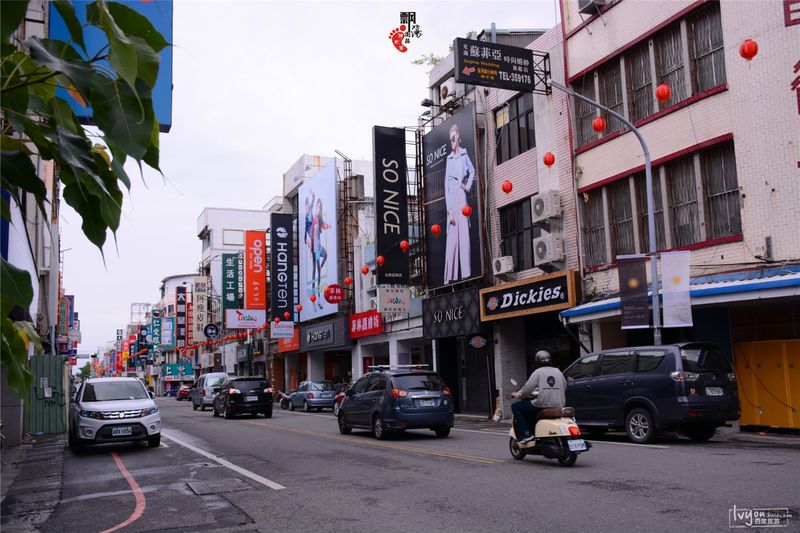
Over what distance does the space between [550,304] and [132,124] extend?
69.3 feet

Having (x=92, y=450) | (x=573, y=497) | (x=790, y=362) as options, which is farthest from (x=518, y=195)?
(x=573, y=497)

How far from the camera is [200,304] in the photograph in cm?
8081

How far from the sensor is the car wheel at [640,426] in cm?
1432

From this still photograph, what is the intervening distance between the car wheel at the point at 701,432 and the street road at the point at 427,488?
34cm

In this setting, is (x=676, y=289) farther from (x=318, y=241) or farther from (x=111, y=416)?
(x=318, y=241)

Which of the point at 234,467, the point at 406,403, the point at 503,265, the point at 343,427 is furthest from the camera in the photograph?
the point at 503,265

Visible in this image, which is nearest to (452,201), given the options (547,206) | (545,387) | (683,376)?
(547,206)

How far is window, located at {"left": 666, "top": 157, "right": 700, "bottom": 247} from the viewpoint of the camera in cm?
1862

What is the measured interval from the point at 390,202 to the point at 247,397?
401 inches

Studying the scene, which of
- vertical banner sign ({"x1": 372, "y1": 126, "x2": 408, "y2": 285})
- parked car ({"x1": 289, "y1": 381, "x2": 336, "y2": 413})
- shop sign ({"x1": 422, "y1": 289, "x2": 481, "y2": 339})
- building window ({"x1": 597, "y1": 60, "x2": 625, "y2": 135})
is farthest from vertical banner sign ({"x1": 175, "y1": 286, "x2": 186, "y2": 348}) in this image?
building window ({"x1": 597, "y1": 60, "x2": 625, "y2": 135})

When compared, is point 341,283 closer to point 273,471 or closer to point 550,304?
point 550,304

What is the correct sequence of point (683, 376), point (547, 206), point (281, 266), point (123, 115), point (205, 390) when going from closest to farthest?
point (123, 115) → point (683, 376) → point (547, 206) → point (205, 390) → point (281, 266)

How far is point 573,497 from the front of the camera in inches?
331

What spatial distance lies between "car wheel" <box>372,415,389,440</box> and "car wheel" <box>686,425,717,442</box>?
676cm
